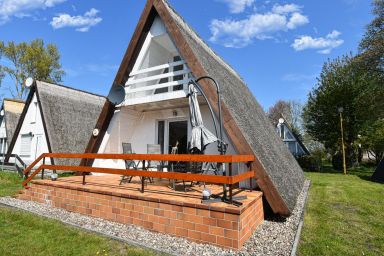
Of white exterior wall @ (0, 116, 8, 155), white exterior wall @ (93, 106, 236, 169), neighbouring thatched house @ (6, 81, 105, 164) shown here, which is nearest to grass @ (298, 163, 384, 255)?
white exterior wall @ (93, 106, 236, 169)

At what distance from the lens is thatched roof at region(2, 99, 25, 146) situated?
21164 mm

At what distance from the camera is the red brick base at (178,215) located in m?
4.10

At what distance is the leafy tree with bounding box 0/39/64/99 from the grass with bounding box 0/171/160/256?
1357 inches

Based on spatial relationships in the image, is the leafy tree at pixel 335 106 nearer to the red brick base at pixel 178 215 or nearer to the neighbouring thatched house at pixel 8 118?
the red brick base at pixel 178 215

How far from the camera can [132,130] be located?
10203mm

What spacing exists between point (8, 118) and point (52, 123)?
30.9 feet

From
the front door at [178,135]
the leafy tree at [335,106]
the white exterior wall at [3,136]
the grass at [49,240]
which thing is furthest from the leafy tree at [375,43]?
the white exterior wall at [3,136]

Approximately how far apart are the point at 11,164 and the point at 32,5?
38.2ft

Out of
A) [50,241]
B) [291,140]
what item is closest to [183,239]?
[50,241]

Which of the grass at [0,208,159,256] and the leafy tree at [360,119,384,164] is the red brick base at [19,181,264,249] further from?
the leafy tree at [360,119,384,164]

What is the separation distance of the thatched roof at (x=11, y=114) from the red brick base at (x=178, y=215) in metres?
18.9

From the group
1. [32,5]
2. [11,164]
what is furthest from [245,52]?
[11,164]

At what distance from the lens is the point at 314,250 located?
410 centimetres

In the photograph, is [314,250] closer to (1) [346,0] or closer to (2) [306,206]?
(2) [306,206]
